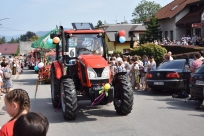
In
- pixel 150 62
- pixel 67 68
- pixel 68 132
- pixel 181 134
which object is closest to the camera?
pixel 181 134

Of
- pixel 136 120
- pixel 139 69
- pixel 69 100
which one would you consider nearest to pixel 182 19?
pixel 139 69

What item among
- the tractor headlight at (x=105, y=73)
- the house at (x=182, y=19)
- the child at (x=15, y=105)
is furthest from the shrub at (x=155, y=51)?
the child at (x=15, y=105)

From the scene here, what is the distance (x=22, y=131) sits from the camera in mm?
2812

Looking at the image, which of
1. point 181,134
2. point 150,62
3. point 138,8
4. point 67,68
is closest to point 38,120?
point 181,134

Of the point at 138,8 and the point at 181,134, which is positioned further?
the point at 138,8

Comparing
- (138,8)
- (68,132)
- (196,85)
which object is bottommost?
(68,132)

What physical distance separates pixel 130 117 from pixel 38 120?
7.65 m

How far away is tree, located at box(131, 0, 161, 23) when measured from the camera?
106750 millimetres

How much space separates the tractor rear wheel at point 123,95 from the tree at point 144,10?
97002 millimetres

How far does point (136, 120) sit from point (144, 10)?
100811 millimetres

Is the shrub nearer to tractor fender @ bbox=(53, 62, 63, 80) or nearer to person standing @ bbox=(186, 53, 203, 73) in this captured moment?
person standing @ bbox=(186, 53, 203, 73)

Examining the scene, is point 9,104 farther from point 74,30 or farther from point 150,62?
point 150,62

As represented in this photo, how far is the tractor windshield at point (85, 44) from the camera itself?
11453 millimetres

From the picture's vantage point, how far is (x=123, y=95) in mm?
10133
